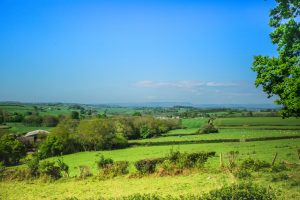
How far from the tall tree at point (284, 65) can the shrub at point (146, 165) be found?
14035 millimetres

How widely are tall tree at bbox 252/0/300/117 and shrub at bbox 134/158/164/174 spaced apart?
46.0 ft

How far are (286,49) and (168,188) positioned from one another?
13.0 meters

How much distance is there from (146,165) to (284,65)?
16867 millimetres

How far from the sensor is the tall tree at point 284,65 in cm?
2066

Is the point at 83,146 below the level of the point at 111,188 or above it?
below

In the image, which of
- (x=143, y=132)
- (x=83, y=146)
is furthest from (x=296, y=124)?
(x=83, y=146)

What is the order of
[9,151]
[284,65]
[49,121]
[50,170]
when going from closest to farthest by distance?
1. [284,65]
2. [50,170]
3. [9,151]
4. [49,121]

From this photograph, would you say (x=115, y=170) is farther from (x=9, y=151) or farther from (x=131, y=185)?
(x=9, y=151)

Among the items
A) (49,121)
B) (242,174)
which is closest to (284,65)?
(242,174)

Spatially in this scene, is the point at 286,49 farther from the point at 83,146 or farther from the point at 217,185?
the point at 83,146

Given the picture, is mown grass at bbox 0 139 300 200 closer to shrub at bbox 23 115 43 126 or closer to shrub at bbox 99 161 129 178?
shrub at bbox 99 161 129 178

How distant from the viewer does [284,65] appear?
842 inches

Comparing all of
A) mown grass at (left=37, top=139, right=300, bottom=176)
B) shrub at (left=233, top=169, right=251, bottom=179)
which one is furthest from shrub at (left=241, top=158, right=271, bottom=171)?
mown grass at (left=37, top=139, right=300, bottom=176)

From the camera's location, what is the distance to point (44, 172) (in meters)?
33.8
